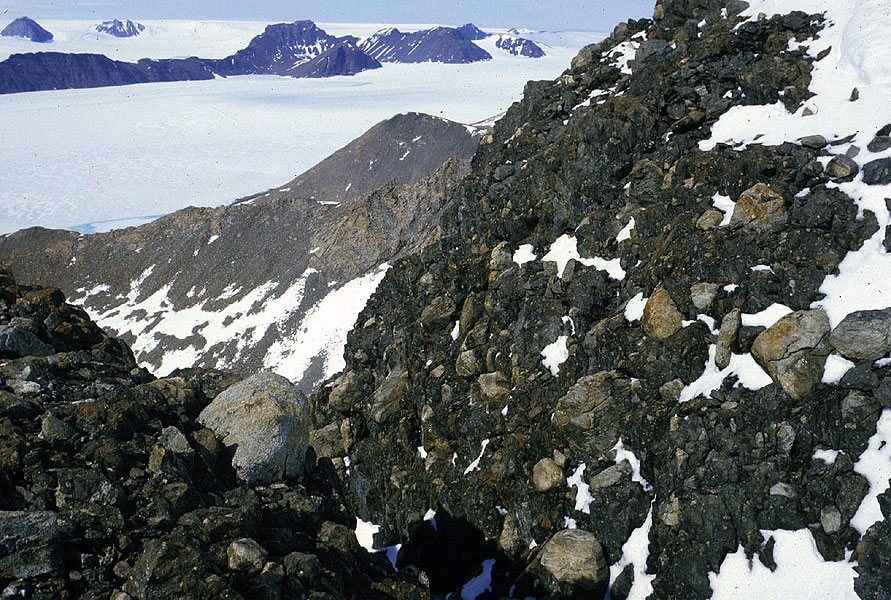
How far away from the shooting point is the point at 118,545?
10102mm

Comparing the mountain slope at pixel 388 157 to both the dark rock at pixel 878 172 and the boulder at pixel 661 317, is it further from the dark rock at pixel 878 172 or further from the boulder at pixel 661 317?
the dark rock at pixel 878 172

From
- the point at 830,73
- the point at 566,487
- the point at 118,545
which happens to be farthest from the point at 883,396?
the point at 118,545

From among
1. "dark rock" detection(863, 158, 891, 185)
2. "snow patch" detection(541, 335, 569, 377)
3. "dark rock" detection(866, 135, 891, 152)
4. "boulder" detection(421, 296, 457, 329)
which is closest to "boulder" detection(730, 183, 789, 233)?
"dark rock" detection(863, 158, 891, 185)

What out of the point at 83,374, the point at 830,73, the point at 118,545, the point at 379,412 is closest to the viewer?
the point at 118,545

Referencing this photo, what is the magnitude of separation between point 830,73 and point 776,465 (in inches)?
642

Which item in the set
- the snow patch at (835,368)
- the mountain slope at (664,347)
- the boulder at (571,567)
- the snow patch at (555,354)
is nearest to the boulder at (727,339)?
the mountain slope at (664,347)

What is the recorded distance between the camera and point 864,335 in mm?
13297

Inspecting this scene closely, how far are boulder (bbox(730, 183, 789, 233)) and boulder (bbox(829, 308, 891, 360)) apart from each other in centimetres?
457

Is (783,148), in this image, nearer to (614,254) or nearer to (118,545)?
(614,254)

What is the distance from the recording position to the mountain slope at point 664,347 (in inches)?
536

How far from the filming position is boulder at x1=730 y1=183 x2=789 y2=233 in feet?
57.1

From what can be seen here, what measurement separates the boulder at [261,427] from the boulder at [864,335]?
14522 millimetres

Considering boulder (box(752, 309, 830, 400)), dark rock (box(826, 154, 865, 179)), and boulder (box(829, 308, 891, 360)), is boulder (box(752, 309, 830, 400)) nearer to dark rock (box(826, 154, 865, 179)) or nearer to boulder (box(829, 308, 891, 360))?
boulder (box(829, 308, 891, 360))

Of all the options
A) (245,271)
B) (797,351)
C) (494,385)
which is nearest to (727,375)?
(797,351)
